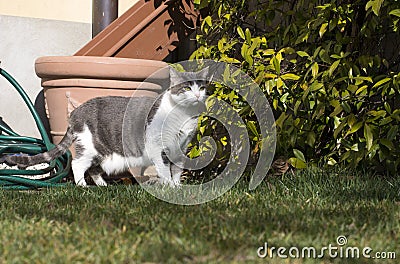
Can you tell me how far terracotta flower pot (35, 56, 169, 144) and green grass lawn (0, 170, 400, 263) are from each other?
3.20 ft

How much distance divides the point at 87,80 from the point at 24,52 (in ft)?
3.47

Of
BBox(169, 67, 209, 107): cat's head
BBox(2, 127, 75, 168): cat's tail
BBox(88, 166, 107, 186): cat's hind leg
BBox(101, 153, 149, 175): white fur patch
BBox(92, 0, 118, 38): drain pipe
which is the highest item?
BBox(92, 0, 118, 38): drain pipe

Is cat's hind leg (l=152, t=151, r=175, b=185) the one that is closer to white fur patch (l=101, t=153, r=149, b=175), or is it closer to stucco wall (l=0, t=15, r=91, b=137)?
white fur patch (l=101, t=153, r=149, b=175)

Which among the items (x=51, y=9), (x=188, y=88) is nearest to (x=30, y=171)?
(x=188, y=88)

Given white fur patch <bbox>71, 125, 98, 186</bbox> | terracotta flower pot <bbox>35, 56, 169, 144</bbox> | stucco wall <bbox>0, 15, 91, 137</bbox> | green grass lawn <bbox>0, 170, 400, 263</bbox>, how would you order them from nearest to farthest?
green grass lawn <bbox>0, 170, 400, 263</bbox> < white fur patch <bbox>71, 125, 98, 186</bbox> < terracotta flower pot <bbox>35, 56, 169, 144</bbox> < stucco wall <bbox>0, 15, 91, 137</bbox>

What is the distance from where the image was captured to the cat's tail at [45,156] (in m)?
3.29

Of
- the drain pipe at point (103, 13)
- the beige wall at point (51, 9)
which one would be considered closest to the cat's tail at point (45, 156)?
the drain pipe at point (103, 13)

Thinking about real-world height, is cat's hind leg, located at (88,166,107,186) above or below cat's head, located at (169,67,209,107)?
below

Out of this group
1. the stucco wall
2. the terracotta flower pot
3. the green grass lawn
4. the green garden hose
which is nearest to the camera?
the green grass lawn

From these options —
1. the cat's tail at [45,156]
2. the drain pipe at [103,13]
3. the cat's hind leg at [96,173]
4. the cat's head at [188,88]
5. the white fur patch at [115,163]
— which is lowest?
the cat's hind leg at [96,173]

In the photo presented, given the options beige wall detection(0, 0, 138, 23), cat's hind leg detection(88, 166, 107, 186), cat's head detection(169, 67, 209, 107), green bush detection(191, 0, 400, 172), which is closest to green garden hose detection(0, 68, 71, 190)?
cat's hind leg detection(88, 166, 107, 186)

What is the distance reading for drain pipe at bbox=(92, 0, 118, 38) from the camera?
170 inches

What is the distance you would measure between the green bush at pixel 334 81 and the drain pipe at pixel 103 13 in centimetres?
106

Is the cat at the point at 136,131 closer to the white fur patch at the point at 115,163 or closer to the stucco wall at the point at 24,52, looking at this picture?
the white fur patch at the point at 115,163
